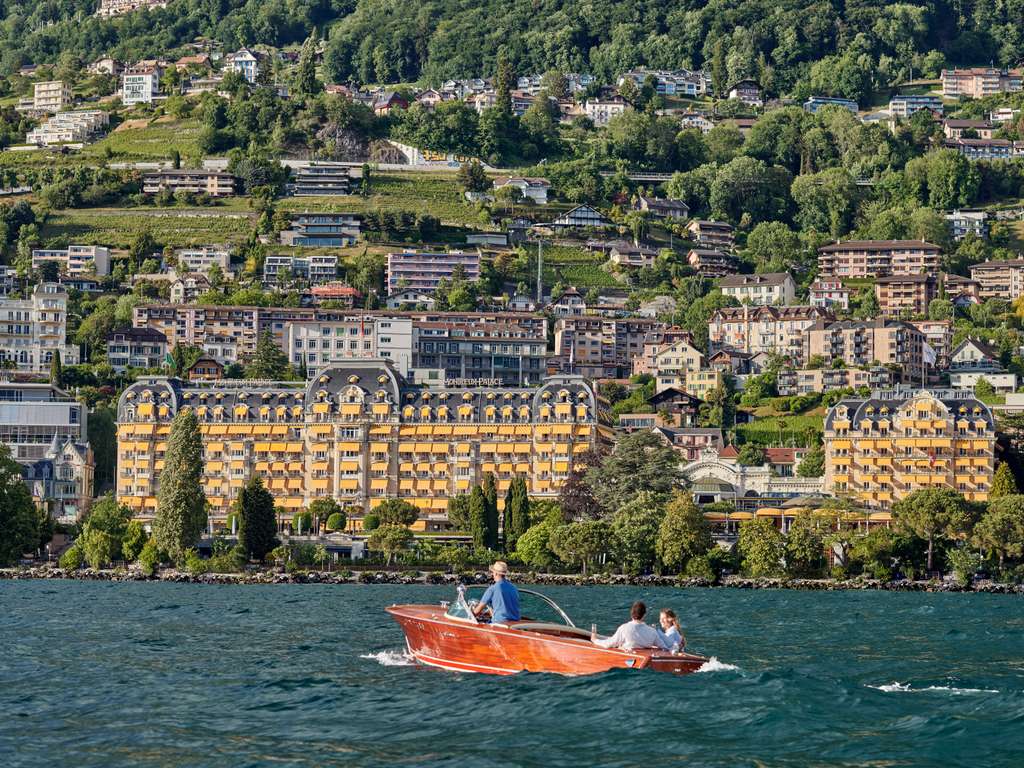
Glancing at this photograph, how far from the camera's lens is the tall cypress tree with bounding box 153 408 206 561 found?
4190 inches

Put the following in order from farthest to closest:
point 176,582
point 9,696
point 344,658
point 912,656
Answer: point 176,582 → point 912,656 → point 344,658 → point 9,696

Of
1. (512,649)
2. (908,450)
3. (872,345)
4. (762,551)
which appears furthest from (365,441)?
(512,649)

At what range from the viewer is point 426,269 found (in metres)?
197

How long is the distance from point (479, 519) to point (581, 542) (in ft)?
35.2

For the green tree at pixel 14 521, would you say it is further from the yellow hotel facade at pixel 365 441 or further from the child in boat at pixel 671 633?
the child in boat at pixel 671 633

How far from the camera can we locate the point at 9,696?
4441 centimetres

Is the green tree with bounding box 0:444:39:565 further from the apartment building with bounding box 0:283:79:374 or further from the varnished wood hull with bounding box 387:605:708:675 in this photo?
the apartment building with bounding box 0:283:79:374

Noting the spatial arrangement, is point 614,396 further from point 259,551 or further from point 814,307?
point 259,551

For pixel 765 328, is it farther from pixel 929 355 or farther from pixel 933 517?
pixel 933 517

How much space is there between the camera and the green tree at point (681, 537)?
103250mm

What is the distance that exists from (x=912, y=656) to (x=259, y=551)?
5912cm

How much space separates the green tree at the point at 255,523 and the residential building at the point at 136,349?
67.7m

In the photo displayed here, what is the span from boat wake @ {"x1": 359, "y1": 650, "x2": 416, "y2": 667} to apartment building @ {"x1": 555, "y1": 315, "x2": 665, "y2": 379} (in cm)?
12592

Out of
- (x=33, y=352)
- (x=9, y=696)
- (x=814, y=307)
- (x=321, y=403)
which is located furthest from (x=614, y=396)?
(x=9, y=696)
